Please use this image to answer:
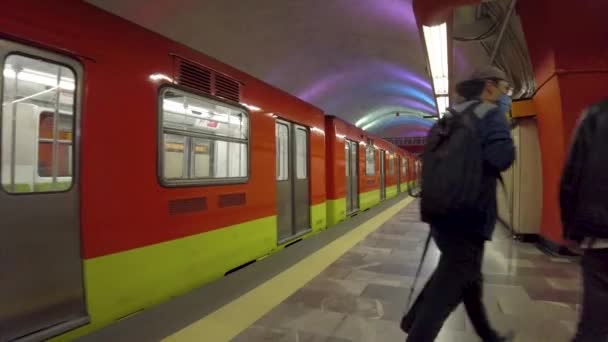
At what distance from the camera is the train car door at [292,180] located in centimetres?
605

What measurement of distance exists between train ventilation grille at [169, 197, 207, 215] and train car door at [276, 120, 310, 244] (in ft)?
6.68

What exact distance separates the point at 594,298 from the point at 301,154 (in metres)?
5.49

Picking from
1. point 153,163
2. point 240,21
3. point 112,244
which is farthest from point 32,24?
point 240,21

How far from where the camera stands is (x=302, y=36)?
385 inches

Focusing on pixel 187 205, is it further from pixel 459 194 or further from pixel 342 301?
pixel 459 194

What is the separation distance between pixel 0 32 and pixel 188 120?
5.56 ft

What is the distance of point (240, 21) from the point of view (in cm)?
829

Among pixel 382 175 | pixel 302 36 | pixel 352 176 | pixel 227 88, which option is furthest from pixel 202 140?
pixel 382 175

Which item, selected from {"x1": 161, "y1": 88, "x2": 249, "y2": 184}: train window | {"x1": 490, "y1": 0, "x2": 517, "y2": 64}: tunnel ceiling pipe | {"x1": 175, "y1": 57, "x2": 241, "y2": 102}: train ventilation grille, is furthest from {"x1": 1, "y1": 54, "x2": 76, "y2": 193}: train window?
{"x1": 490, "y1": 0, "x2": 517, "y2": 64}: tunnel ceiling pipe

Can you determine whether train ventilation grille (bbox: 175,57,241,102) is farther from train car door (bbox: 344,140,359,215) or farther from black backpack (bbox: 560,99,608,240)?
train car door (bbox: 344,140,359,215)

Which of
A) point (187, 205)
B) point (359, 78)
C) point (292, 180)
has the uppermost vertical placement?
point (359, 78)

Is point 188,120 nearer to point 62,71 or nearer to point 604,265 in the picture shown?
point 62,71

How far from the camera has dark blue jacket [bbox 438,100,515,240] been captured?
6.51ft

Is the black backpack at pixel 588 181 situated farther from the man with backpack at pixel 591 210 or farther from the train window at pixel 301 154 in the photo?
the train window at pixel 301 154
